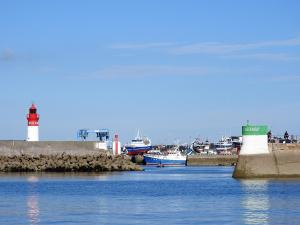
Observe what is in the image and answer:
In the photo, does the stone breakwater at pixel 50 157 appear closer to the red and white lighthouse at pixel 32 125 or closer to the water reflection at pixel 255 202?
A: the red and white lighthouse at pixel 32 125

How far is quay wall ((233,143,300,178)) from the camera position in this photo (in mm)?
58406

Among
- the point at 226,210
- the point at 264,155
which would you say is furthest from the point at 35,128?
the point at 226,210

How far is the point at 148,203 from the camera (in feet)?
139

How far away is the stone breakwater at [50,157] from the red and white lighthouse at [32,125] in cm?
354

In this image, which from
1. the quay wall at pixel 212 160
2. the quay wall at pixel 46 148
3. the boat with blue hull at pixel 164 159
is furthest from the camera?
the quay wall at pixel 212 160

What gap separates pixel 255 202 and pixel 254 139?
16349 mm

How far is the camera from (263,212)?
37125 mm

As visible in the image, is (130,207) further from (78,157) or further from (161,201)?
(78,157)

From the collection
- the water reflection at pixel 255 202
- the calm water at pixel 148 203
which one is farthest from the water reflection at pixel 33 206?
the water reflection at pixel 255 202

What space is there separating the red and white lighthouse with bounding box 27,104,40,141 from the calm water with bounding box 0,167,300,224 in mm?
25424

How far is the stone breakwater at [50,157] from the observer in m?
82.1

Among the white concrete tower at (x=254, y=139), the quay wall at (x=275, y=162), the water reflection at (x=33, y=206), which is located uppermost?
the white concrete tower at (x=254, y=139)

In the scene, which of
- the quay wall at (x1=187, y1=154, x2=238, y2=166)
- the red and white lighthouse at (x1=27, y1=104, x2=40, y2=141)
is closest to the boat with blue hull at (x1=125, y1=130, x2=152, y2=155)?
the quay wall at (x1=187, y1=154, x2=238, y2=166)

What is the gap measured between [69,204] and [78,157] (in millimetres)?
41242
